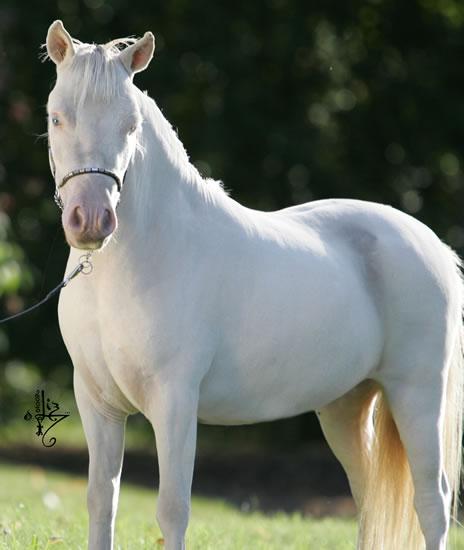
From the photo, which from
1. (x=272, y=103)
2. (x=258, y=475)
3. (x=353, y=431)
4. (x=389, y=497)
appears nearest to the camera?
(x=389, y=497)

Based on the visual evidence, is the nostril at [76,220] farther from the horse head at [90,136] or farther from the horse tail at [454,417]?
the horse tail at [454,417]

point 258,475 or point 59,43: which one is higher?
point 59,43

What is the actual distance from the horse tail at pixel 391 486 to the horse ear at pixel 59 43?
1987mm

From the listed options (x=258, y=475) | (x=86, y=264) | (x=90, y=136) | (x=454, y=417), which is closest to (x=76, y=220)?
(x=90, y=136)

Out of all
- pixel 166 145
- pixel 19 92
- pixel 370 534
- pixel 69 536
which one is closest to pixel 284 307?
pixel 166 145

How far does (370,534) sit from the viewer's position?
3.84 m

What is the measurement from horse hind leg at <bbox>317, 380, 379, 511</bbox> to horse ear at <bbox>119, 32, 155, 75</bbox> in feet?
5.97

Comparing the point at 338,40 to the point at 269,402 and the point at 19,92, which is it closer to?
the point at 19,92

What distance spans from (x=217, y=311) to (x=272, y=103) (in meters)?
8.02

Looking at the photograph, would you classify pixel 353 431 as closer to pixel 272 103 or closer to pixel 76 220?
pixel 76 220

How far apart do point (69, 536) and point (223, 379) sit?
4.69ft

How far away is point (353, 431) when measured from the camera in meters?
3.96

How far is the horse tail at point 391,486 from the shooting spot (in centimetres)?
382

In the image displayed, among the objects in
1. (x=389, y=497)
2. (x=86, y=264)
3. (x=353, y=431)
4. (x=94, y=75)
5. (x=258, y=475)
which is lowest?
(x=258, y=475)
